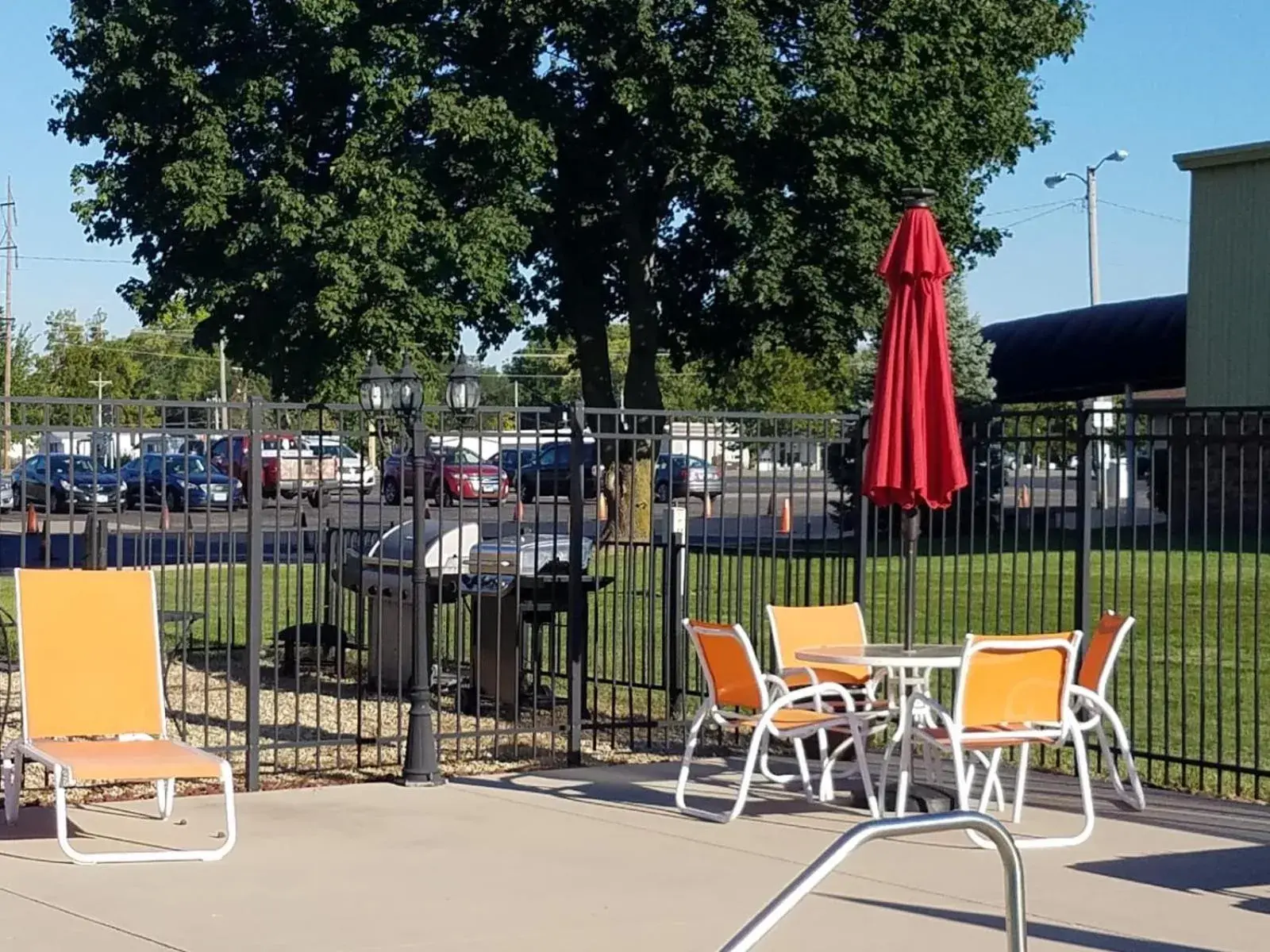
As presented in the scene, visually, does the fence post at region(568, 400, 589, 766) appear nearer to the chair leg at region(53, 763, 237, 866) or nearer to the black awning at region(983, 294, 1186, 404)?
the chair leg at region(53, 763, 237, 866)

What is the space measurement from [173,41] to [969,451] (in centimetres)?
1752

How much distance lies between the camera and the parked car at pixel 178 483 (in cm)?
950

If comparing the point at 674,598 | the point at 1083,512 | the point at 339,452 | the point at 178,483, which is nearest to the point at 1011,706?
the point at 1083,512

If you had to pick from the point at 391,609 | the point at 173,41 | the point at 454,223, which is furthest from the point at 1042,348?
the point at 391,609

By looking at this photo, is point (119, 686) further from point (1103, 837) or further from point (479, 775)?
point (1103, 837)

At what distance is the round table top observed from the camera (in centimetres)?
832

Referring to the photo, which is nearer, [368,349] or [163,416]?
[163,416]

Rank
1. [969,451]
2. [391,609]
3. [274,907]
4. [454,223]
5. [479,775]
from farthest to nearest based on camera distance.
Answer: [454,223] → [391,609] → [969,451] → [479,775] → [274,907]

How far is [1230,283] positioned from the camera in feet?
96.0

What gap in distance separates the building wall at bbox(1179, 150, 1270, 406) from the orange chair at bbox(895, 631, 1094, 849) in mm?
21740

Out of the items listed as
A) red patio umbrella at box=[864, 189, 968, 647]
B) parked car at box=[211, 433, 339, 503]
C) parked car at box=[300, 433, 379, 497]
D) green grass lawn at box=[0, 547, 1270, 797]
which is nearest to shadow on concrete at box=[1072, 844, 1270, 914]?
green grass lawn at box=[0, 547, 1270, 797]

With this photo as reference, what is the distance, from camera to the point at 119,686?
8227 millimetres

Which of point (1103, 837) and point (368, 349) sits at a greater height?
point (368, 349)

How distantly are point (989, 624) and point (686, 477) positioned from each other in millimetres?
7777
